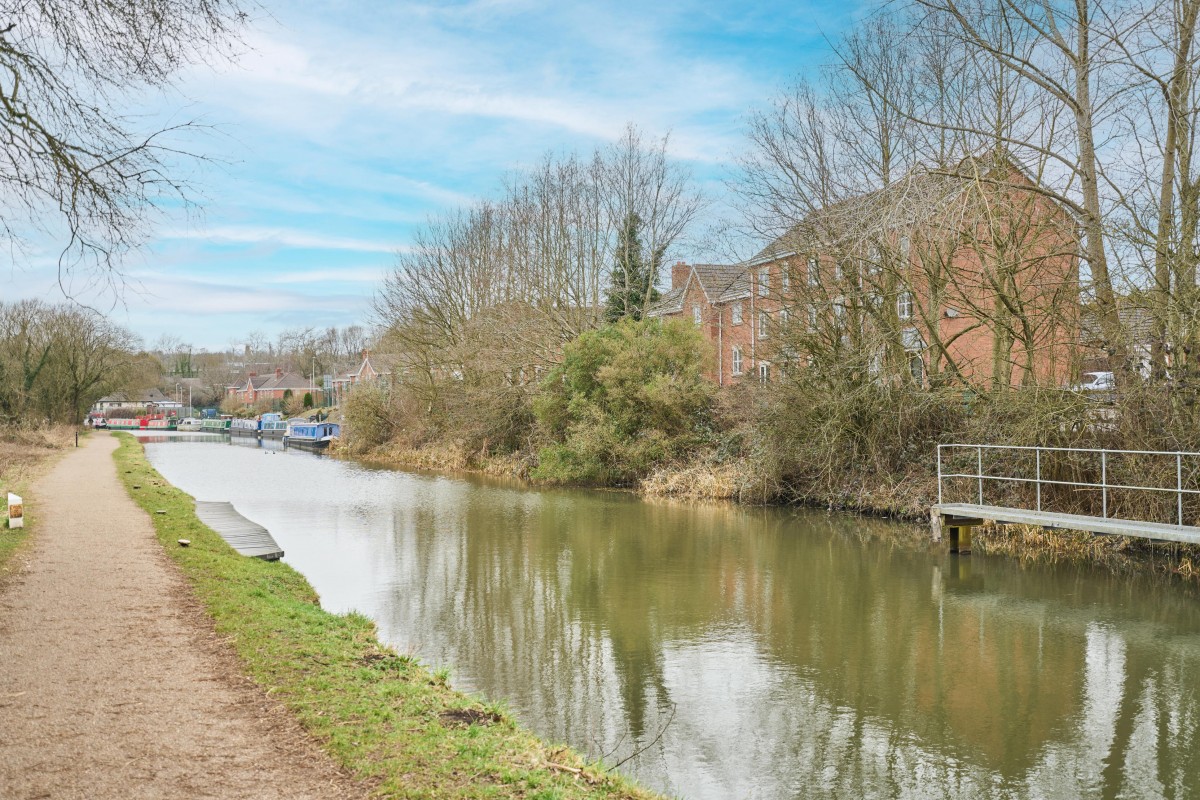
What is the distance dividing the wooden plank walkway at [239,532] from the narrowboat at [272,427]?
168 ft

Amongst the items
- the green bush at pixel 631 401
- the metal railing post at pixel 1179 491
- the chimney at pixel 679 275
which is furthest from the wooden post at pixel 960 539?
the chimney at pixel 679 275

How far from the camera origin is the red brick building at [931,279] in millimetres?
14562

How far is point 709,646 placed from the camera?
9.70 m

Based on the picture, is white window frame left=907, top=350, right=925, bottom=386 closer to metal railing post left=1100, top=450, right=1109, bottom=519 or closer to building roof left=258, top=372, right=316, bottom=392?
metal railing post left=1100, top=450, right=1109, bottom=519

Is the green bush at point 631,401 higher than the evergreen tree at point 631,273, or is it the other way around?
the evergreen tree at point 631,273

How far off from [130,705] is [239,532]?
10230mm

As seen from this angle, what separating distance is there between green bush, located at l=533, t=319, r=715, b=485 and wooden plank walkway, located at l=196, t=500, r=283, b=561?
35.7 ft

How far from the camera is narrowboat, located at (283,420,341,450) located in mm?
51625

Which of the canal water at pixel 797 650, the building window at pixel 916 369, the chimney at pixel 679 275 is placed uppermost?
the chimney at pixel 679 275

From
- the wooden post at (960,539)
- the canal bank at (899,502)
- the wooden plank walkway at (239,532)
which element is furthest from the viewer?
the wooden post at (960,539)

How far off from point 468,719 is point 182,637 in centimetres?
306

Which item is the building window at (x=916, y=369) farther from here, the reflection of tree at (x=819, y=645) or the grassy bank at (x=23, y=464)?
the grassy bank at (x=23, y=464)

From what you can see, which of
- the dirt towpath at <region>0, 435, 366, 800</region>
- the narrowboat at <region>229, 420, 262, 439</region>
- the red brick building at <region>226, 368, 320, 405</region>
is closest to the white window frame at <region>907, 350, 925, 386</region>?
the dirt towpath at <region>0, 435, 366, 800</region>

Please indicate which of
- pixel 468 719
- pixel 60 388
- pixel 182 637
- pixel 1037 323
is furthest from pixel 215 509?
pixel 60 388
